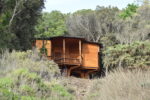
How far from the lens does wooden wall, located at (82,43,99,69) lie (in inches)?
1054

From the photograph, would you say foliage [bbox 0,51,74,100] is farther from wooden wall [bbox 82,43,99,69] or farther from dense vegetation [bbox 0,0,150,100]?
wooden wall [bbox 82,43,99,69]

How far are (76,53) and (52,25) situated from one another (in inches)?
623

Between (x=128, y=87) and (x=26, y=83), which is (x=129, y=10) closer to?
(x=26, y=83)

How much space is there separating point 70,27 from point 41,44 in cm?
1258

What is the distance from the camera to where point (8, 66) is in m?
10.4

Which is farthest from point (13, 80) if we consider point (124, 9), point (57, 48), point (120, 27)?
point (124, 9)

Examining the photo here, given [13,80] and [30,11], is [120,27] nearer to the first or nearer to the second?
[30,11]

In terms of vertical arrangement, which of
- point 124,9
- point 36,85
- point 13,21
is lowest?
point 36,85

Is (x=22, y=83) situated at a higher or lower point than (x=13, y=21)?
lower

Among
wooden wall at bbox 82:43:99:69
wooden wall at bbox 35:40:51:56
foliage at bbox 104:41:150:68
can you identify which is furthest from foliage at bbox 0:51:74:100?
wooden wall at bbox 82:43:99:69

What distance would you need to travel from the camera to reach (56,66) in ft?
47.4

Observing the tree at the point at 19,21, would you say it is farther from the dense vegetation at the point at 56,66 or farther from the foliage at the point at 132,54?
the foliage at the point at 132,54

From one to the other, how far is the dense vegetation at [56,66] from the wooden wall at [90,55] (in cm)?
272

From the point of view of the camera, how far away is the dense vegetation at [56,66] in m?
6.82
